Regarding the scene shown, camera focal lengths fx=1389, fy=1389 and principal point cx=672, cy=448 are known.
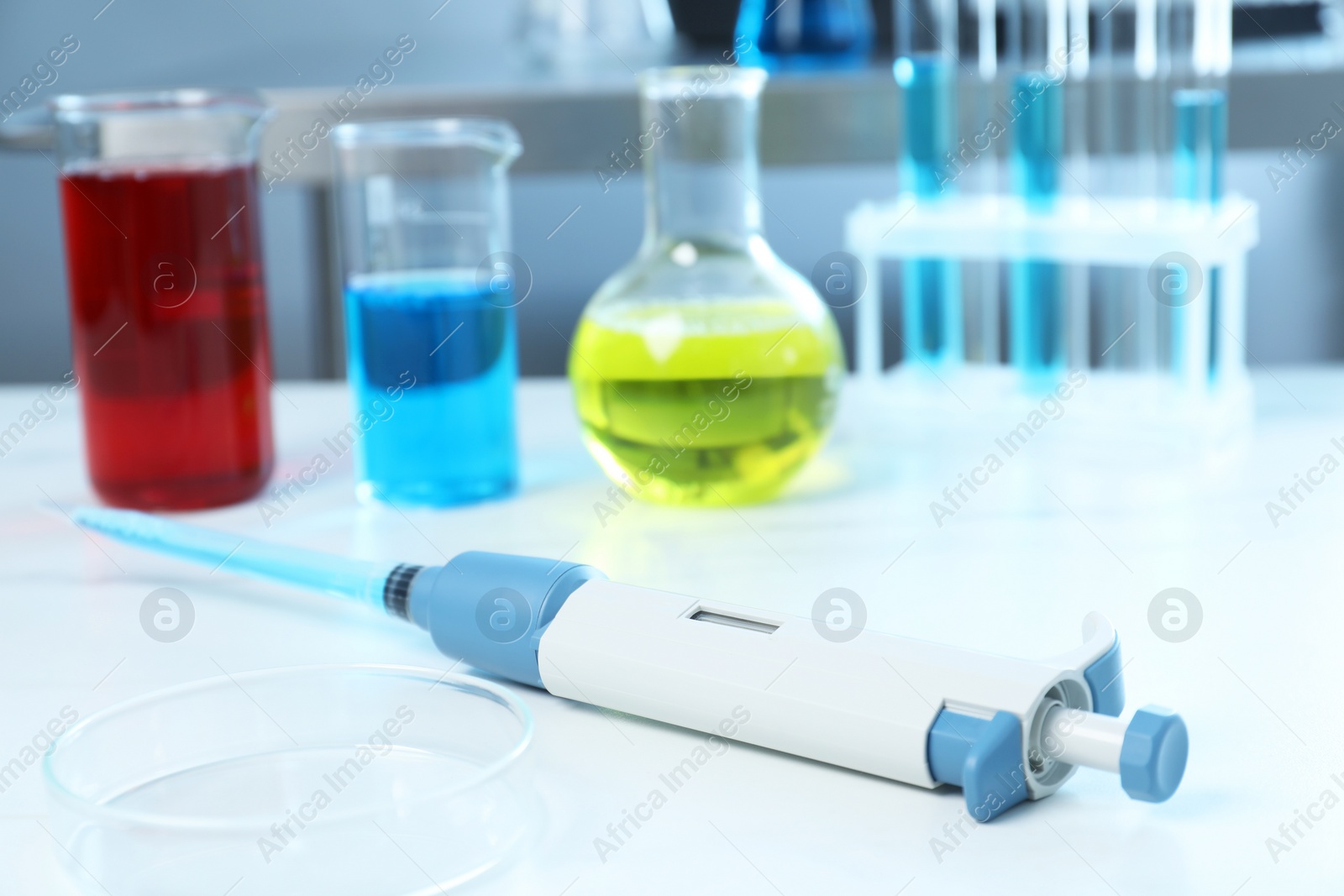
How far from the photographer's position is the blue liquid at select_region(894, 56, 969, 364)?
88 cm

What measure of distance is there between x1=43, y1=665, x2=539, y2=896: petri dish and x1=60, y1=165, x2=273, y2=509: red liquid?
296 millimetres

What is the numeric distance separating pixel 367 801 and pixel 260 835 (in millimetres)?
49

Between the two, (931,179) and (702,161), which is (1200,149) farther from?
(702,161)

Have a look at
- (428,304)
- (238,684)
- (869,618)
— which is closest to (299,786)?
(238,684)

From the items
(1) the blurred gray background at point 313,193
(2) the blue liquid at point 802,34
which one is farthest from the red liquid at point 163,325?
(1) the blurred gray background at point 313,193

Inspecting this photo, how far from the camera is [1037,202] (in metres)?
0.85

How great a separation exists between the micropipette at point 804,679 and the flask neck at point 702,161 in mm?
267

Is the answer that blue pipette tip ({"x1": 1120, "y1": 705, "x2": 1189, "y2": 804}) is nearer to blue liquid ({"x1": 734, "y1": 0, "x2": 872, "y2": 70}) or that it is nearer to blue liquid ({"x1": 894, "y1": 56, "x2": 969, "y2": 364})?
blue liquid ({"x1": 894, "y1": 56, "x2": 969, "y2": 364})

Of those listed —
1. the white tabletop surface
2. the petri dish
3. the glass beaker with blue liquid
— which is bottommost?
the white tabletop surface

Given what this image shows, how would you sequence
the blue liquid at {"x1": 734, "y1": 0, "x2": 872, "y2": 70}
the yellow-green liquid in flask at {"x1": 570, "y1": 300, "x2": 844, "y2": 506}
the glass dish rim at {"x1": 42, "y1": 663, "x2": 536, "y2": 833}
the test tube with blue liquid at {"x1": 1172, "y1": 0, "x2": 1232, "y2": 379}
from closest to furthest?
the glass dish rim at {"x1": 42, "y1": 663, "x2": 536, "y2": 833}, the yellow-green liquid in flask at {"x1": 570, "y1": 300, "x2": 844, "y2": 506}, the test tube with blue liquid at {"x1": 1172, "y1": 0, "x2": 1232, "y2": 379}, the blue liquid at {"x1": 734, "y1": 0, "x2": 872, "y2": 70}

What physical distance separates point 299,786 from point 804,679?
153 millimetres

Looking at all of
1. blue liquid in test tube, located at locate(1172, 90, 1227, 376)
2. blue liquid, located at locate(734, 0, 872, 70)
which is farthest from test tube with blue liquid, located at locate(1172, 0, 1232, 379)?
blue liquid, located at locate(734, 0, 872, 70)

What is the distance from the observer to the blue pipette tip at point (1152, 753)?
14.4 inches

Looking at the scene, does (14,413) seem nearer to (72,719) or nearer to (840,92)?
(72,719)
